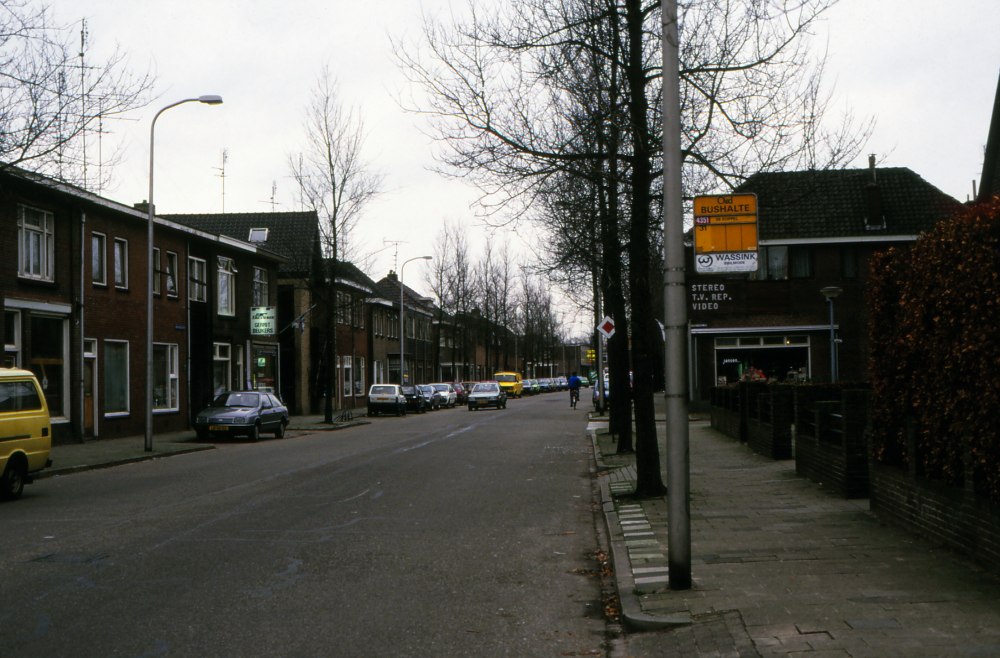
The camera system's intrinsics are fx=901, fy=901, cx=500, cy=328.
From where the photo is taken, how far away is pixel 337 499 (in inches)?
494

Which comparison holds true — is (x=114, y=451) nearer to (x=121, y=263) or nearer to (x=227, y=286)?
(x=121, y=263)

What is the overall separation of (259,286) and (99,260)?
12429 mm

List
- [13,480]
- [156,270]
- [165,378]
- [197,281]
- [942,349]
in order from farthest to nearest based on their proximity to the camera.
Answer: [197,281] → [165,378] → [156,270] → [13,480] → [942,349]

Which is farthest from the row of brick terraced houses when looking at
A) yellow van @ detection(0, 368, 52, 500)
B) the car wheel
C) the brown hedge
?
the brown hedge

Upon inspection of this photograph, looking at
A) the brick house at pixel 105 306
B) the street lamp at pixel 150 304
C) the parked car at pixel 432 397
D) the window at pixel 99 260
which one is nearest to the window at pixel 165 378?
the brick house at pixel 105 306

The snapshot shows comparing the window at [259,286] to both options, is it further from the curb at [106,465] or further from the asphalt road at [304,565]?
the asphalt road at [304,565]

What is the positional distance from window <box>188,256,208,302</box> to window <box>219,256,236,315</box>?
1349 mm

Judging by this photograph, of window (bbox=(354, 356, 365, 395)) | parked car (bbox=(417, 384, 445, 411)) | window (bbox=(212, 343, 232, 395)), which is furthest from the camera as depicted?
window (bbox=(354, 356, 365, 395))

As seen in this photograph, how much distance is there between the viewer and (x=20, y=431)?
43.2 ft

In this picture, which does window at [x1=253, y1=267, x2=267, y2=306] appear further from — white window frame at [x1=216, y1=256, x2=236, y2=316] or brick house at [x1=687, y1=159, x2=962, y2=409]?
brick house at [x1=687, y1=159, x2=962, y2=409]

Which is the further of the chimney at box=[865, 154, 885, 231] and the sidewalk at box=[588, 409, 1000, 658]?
the chimney at box=[865, 154, 885, 231]

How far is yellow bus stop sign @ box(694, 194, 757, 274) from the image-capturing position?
279 inches

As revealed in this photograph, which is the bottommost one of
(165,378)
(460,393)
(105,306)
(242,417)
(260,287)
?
(460,393)

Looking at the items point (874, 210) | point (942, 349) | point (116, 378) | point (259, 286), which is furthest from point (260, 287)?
point (942, 349)
